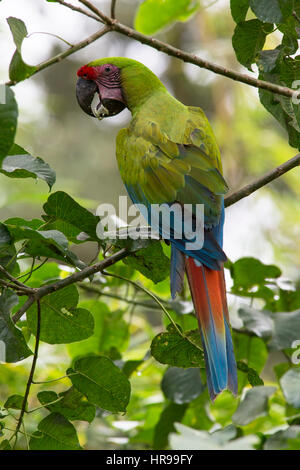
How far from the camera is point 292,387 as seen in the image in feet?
2.79

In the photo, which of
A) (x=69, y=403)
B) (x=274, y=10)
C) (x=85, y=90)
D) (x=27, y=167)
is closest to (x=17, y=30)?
(x=27, y=167)

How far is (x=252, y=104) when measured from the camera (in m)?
4.17

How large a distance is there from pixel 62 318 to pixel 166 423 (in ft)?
1.35

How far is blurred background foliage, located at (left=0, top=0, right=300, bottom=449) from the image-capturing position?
4.60 ft

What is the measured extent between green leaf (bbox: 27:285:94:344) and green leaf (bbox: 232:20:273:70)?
57cm

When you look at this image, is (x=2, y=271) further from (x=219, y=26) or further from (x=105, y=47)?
(x=105, y=47)

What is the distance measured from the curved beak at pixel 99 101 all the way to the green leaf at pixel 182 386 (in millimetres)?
826

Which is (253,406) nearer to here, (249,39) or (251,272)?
(251,272)

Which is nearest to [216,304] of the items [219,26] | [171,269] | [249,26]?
[171,269]

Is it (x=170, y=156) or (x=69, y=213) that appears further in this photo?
(x=170, y=156)

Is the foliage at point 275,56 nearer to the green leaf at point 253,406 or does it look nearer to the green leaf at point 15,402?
the green leaf at point 253,406


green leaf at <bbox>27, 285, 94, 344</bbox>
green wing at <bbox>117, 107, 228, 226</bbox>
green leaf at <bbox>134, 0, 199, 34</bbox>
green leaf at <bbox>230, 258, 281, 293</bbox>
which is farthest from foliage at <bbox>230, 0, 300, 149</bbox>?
green leaf at <bbox>27, 285, 94, 344</bbox>

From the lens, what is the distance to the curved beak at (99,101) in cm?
172

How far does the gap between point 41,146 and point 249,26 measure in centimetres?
482
